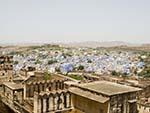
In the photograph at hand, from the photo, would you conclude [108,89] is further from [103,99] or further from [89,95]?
[103,99]

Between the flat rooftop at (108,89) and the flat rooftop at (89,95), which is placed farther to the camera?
the flat rooftop at (108,89)

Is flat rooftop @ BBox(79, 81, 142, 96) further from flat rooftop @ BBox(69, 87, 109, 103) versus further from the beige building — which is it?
flat rooftop @ BBox(69, 87, 109, 103)

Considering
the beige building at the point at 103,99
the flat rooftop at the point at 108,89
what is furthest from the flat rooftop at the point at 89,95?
the flat rooftop at the point at 108,89

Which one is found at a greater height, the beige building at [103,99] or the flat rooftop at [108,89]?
the flat rooftop at [108,89]

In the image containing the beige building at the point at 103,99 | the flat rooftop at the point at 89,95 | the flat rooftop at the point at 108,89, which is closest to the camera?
the flat rooftop at the point at 89,95

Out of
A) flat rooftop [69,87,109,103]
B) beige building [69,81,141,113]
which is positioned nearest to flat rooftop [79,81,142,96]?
beige building [69,81,141,113]

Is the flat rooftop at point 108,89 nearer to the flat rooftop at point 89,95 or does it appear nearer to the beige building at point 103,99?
the beige building at point 103,99

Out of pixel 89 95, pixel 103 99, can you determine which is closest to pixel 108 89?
pixel 89 95

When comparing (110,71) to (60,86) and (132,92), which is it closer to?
(60,86)

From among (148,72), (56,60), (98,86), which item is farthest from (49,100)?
(56,60)

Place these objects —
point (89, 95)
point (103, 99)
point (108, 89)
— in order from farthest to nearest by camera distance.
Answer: point (108, 89) → point (89, 95) → point (103, 99)

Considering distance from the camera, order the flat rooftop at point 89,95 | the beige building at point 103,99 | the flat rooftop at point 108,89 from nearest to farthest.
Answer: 1. the flat rooftop at point 89,95
2. the beige building at point 103,99
3. the flat rooftop at point 108,89

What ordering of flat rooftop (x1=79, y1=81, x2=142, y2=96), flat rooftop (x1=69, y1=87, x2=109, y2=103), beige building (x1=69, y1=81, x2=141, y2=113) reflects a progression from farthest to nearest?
flat rooftop (x1=79, y1=81, x2=142, y2=96), beige building (x1=69, y1=81, x2=141, y2=113), flat rooftop (x1=69, y1=87, x2=109, y2=103)
